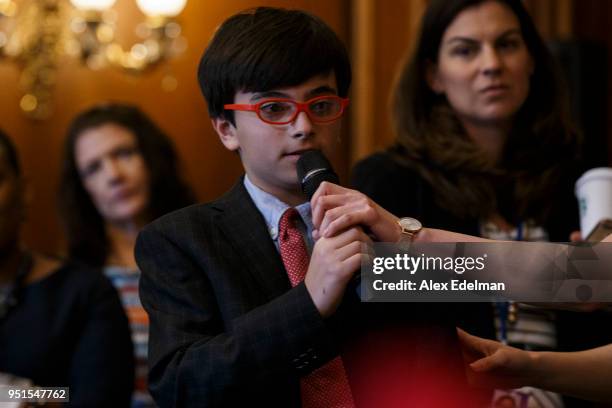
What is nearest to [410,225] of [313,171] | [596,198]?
[313,171]

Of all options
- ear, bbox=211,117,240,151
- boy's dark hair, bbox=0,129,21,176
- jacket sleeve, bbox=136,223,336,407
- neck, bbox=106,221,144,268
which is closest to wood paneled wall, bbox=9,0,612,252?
neck, bbox=106,221,144,268

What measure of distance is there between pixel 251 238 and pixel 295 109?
155 mm

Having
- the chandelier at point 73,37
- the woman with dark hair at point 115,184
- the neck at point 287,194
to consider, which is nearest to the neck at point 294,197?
the neck at point 287,194

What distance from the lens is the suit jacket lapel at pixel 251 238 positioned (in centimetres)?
115

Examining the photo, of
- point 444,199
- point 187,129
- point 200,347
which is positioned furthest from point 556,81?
point 187,129

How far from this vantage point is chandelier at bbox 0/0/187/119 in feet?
10.8

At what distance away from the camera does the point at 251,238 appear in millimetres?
1175

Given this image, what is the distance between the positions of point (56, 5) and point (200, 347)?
2.47 meters

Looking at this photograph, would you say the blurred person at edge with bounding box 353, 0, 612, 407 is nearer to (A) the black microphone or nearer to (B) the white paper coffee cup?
(B) the white paper coffee cup

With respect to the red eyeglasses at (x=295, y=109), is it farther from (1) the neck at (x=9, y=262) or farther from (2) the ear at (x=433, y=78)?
(1) the neck at (x=9, y=262)

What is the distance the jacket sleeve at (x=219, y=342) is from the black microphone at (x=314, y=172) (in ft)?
0.22

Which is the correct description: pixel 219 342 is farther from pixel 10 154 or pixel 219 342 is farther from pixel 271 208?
pixel 10 154

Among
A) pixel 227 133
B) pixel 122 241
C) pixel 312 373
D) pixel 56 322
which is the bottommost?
pixel 122 241

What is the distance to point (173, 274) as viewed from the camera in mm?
1142
